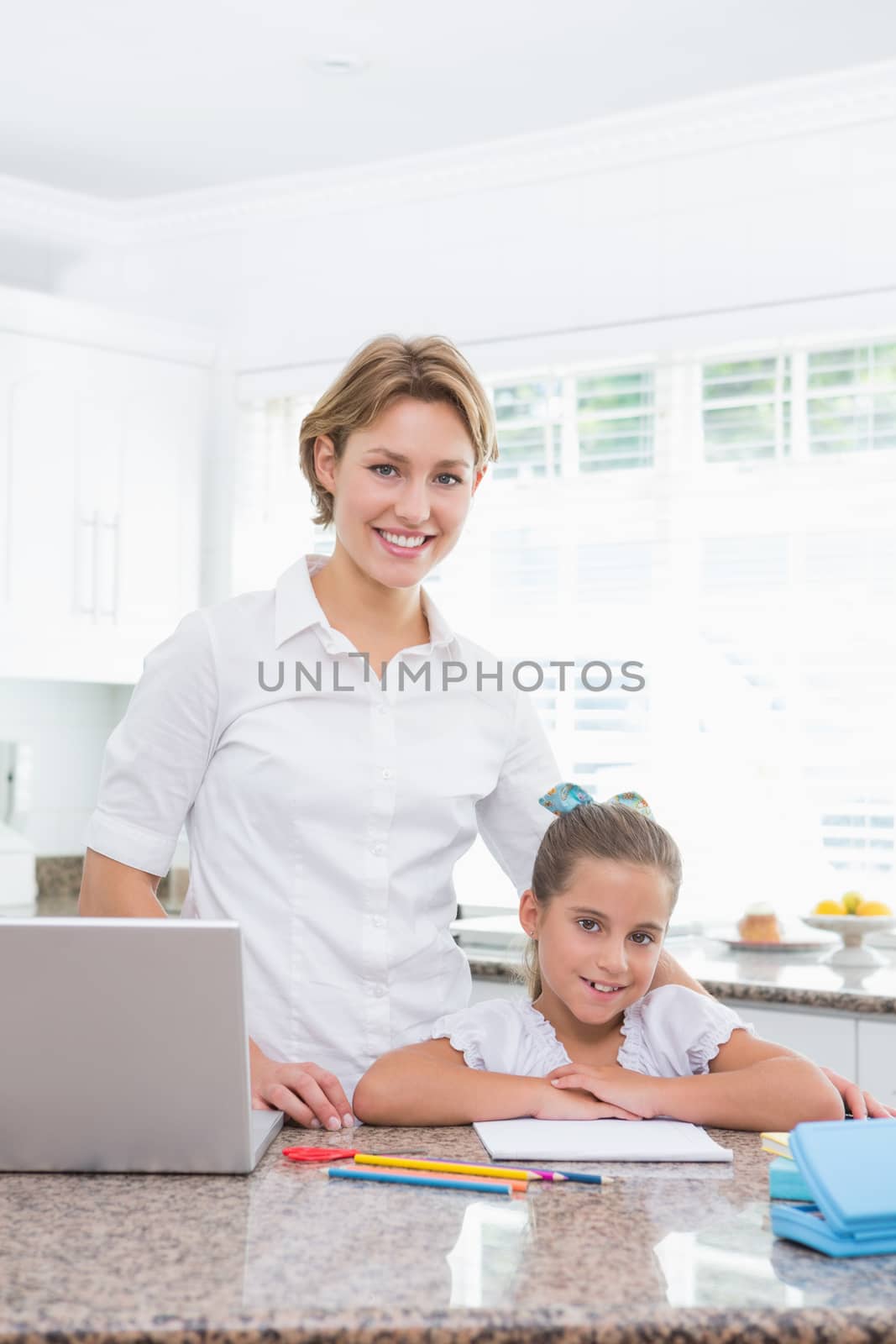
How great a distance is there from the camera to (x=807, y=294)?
321 centimetres

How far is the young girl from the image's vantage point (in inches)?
53.2

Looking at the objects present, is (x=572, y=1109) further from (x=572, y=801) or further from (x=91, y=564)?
(x=91, y=564)

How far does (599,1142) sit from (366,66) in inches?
96.6

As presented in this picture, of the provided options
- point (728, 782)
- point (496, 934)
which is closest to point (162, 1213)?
point (496, 934)

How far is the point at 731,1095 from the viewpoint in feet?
4.45

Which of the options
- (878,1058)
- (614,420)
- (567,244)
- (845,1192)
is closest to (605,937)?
(845,1192)

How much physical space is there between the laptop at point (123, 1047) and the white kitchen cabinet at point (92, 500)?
253 centimetres

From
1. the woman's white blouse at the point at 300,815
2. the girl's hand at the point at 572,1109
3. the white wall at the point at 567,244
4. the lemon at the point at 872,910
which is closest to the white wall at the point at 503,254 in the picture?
the white wall at the point at 567,244

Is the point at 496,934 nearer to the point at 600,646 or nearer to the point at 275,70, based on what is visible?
the point at 600,646

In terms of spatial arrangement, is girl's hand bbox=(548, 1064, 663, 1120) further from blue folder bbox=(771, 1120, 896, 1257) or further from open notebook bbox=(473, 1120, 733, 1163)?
blue folder bbox=(771, 1120, 896, 1257)

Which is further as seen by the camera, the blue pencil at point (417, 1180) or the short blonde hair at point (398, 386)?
the short blonde hair at point (398, 386)

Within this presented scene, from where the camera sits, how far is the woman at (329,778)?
160 cm

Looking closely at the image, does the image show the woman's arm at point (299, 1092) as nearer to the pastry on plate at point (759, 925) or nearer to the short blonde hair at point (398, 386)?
the short blonde hair at point (398, 386)

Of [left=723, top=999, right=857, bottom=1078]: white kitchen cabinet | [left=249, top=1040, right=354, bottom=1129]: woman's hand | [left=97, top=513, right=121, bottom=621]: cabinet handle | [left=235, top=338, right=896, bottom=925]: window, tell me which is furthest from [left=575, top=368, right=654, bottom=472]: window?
[left=249, top=1040, right=354, bottom=1129]: woman's hand
